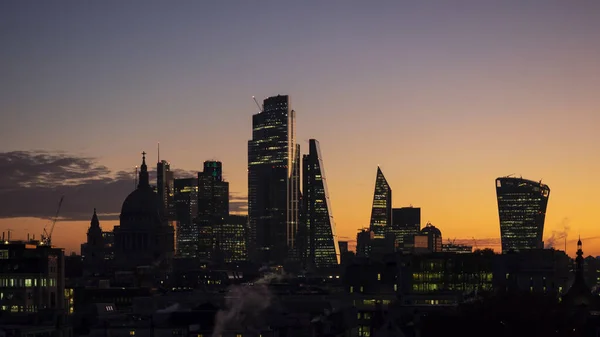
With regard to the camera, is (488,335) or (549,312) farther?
(549,312)

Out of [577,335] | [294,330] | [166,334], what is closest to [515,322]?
[577,335]

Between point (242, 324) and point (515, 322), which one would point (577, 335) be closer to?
point (515, 322)

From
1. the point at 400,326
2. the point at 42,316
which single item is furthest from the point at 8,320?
the point at 400,326

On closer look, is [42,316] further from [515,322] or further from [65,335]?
[515,322]

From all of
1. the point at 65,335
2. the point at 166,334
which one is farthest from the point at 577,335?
the point at 65,335

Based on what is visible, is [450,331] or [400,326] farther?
→ [400,326]

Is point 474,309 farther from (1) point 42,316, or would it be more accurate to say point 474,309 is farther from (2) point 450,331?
(1) point 42,316

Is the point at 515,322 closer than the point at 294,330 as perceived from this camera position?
Yes
